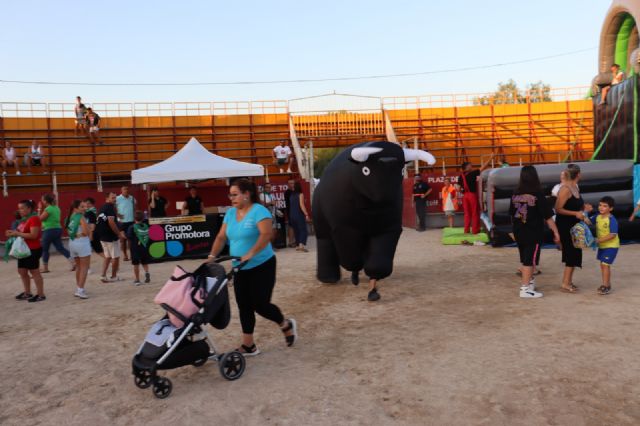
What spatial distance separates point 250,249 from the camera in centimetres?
395

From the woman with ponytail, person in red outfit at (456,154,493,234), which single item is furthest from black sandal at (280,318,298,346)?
person in red outfit at (456,154,493,234)

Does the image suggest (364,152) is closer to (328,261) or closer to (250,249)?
(328,261)

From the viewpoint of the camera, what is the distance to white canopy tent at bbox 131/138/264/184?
36.4ft

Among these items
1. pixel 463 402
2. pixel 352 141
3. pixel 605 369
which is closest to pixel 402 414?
pixel 463 402

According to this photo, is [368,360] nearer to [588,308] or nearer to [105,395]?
[105,395]

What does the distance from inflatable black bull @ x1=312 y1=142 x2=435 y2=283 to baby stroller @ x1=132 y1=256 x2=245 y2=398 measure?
2427 mm

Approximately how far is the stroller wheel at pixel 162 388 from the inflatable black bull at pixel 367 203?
2973 mm

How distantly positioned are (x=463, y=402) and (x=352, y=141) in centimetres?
2053

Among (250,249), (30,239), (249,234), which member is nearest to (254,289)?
(250,249)

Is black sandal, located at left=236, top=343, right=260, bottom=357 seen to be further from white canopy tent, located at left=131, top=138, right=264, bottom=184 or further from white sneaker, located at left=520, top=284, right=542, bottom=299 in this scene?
white canopy tent, located at left=131, top=138, right=264, bottom=184

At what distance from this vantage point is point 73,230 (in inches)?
269

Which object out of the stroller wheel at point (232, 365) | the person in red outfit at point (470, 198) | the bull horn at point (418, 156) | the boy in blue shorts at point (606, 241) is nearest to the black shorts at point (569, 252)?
the boy in blue shorts at point (606, 241)

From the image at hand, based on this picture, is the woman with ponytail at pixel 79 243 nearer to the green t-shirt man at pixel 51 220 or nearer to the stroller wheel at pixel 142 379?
the green t-shirt man at pixel 51 220

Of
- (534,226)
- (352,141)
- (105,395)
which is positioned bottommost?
(105,395)
